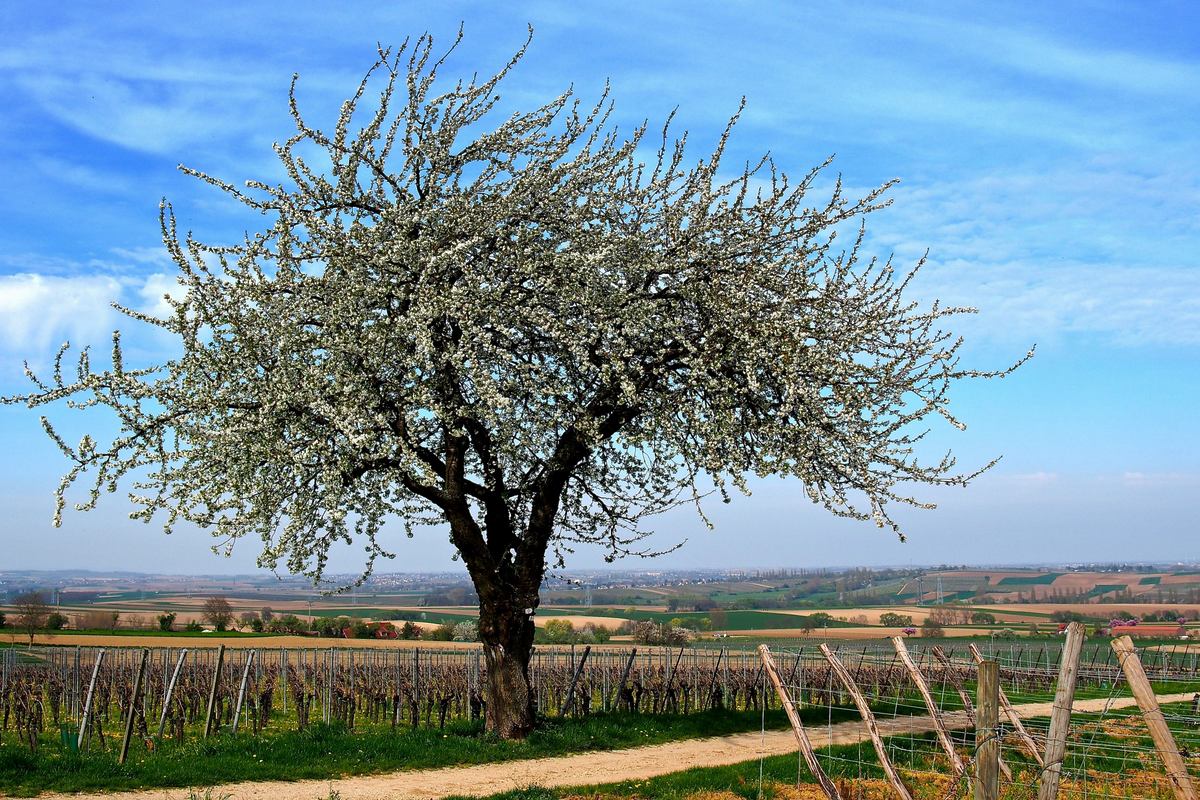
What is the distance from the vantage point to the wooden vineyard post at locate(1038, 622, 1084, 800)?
931cm

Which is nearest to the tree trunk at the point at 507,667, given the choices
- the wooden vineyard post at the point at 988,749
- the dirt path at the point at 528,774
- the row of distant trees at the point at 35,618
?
the dirt path at the point at 528,774

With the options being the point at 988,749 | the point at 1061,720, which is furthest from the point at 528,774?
the point at 1061,720

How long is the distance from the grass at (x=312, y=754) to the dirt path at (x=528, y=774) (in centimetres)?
31

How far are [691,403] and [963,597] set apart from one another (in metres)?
185

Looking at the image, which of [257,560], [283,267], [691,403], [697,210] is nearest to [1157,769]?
[691,403]

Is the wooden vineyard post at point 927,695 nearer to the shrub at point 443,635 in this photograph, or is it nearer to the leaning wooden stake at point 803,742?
the leaning wooden stake at point 803,742

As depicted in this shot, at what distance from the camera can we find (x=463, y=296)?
15602 mm

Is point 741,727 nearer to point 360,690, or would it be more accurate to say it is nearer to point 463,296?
point 463,296

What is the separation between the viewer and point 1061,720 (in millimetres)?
9453

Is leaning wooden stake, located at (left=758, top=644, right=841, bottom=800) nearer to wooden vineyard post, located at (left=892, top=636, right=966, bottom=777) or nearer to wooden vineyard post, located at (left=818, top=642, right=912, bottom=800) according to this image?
wooden vineyard post, located at (left=818, top=642, right=912, bottom=800)

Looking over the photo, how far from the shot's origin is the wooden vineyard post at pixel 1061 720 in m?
9.31

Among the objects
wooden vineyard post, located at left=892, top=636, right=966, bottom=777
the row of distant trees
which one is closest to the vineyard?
wooden vineyard post, located at left=892, top=636, right=966, bottom=777

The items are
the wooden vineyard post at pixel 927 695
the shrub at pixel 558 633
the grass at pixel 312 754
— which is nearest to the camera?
the wooden vineyard post at pixel 927 695

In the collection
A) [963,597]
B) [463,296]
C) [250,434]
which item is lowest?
Result: [963,597]
